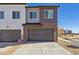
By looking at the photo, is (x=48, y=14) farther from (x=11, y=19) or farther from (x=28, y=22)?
(x=11, y=19)

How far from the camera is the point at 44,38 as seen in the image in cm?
3275

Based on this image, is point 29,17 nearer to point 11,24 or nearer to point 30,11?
point 30,11

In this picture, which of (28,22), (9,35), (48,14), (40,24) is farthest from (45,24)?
(9,35)

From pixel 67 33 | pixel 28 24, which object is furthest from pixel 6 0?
pixel 67 33

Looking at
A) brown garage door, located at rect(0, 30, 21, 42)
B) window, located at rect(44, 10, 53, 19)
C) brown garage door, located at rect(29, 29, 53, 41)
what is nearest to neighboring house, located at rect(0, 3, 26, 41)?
brown garage door, located at rect(0, 30, 21, 42)

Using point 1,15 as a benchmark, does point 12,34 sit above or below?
below

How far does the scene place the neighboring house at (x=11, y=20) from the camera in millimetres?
32125

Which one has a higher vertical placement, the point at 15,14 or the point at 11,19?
the point at 15,14

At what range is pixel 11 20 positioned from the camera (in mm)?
32344

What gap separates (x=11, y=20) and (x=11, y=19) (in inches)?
6.6

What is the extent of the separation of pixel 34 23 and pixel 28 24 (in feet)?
3.32

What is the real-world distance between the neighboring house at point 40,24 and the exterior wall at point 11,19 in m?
0.86

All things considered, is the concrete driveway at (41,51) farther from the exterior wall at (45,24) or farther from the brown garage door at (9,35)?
the brown garage door at (9,35)

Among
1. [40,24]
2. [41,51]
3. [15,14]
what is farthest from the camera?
[15,14]
